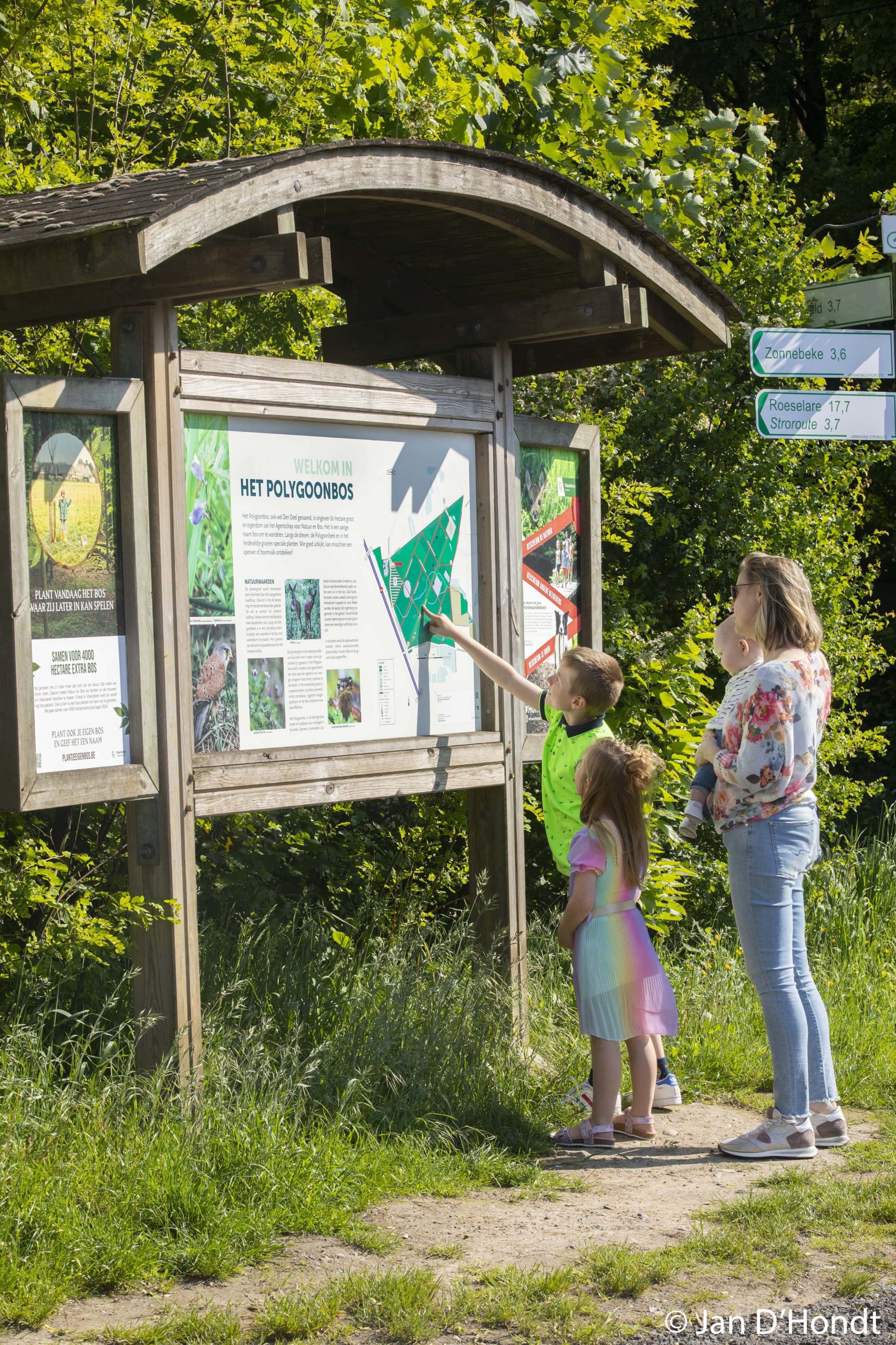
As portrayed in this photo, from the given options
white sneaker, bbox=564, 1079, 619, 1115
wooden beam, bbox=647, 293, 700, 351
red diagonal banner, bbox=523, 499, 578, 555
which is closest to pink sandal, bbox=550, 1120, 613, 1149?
white sneaker, bbox=564, 1079, 619, 1115

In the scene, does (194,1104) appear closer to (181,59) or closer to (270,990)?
(270,990)

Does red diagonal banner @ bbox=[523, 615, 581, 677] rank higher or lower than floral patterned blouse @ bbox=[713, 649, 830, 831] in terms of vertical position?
higher

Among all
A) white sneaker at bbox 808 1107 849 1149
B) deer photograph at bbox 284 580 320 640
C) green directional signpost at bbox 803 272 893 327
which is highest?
green directional signpost at bbox 803 272 893 327

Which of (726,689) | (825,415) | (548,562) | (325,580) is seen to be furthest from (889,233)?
(325,580)

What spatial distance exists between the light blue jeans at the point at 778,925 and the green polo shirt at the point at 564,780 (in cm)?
55

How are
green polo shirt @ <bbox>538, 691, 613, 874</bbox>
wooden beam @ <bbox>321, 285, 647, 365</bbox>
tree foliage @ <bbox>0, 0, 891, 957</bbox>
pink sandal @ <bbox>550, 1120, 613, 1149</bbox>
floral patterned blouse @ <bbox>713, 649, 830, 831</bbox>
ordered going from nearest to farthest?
floral patterned blouse @ <bbox>713, 649, 830, 831</bbox>, pink sandal @ <bbox>550, 1120, 613, 1149</bbox>, green polo shirt @ <bbox>538, 691, 613, 874</bbox>, wooden beam @ <bbox>321, 285, 647, 365</bbox>, tree foliage @ <bbox>0, 0, 891, 957</bbox>

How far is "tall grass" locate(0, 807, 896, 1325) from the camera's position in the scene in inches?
136

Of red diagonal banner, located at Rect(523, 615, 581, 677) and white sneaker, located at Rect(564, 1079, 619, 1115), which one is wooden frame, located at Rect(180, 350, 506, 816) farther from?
white sneaker, located at Rect(564, 1079, 619, 1115)

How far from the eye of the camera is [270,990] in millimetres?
4867

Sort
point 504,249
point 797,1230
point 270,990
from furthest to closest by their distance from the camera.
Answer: point 504,249 < point 270,990 < point 797,1230

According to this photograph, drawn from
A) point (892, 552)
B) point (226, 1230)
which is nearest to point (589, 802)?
point (226, 1230)

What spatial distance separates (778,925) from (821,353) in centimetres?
336

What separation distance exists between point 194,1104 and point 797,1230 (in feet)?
5.51

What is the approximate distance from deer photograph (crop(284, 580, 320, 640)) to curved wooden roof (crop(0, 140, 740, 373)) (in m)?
0.91
